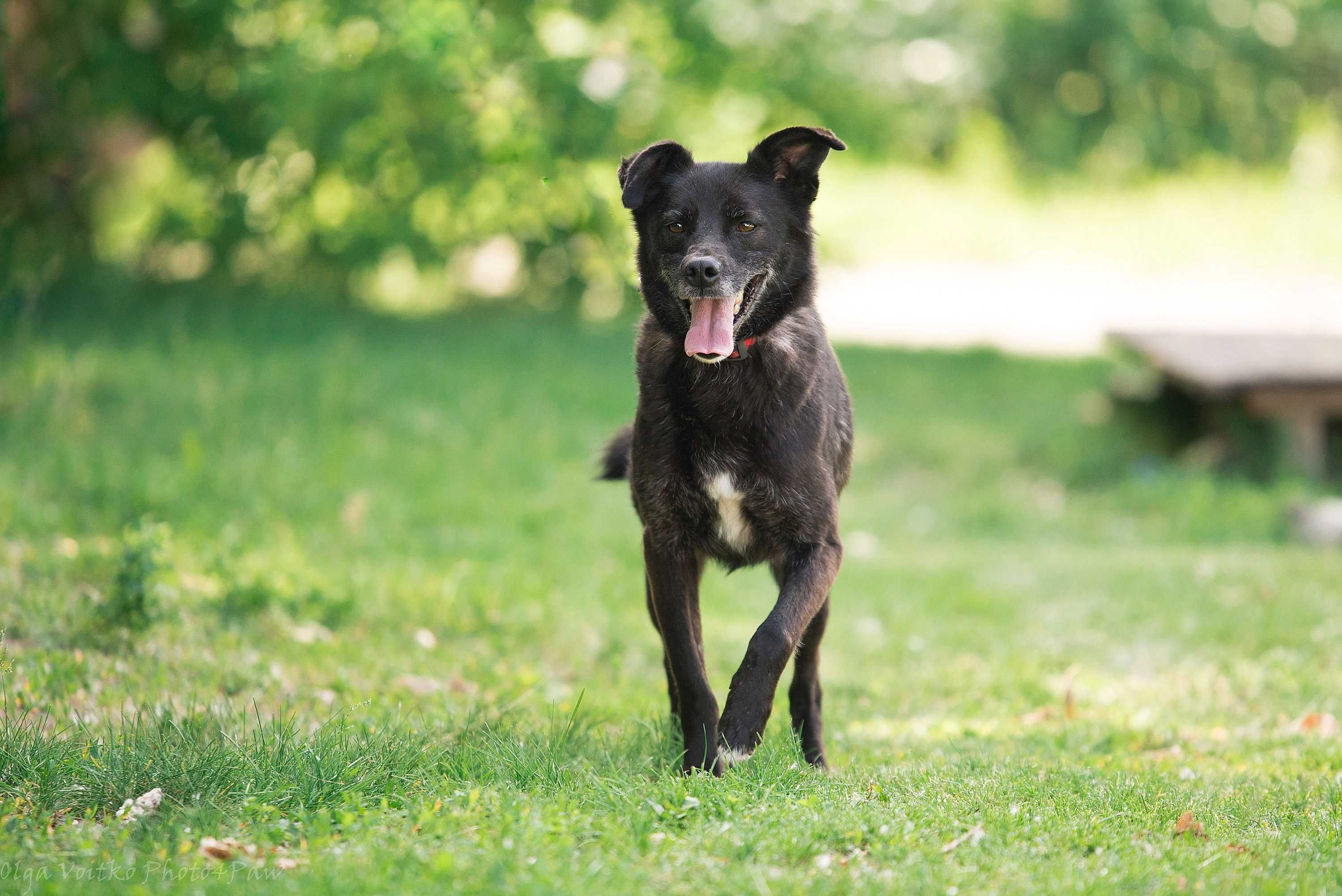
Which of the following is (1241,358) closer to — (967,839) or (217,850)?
(967,839)

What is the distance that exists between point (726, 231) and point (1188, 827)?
6.77 ft

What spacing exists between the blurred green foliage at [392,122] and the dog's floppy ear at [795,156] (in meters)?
1.71

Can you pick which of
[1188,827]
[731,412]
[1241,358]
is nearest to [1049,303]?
[1241,358]

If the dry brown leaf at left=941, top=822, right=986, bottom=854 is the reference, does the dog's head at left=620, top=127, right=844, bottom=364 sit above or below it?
above

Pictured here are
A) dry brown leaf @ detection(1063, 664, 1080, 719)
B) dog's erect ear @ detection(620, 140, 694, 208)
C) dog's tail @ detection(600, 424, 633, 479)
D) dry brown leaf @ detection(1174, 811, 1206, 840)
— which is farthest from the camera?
dry brown leaf @ detection(1063, 664, 1080, 719)

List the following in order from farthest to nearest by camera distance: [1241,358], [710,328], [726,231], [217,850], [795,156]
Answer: [1241,358] < [795,156] < [726,231] < [710,328] < [217,850]

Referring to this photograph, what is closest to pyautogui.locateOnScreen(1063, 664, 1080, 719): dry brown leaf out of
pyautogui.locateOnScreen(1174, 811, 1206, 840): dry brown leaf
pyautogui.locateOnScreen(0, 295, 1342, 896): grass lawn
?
pyautogui.locateOnScreen(0, 295, 1342, 896): grass lawn

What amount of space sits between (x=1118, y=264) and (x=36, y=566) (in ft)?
46.3

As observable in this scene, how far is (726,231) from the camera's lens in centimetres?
384

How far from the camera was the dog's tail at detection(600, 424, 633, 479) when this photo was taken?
4.54 metres

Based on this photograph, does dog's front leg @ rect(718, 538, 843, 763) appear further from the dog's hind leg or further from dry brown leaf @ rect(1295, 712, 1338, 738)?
dry brown leaf @ rect(1295, 712, 1338, 738)

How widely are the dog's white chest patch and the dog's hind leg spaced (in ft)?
1.53

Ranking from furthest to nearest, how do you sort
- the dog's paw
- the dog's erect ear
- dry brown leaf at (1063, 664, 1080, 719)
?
1. dry brown leaf at (1063, 664, 1080, 719)
2. the dog's erect ear
3. the dog's paw

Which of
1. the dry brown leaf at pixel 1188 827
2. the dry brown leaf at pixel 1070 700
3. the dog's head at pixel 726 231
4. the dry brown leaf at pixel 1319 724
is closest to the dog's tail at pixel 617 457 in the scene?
the dog's head at pixel 726 231
